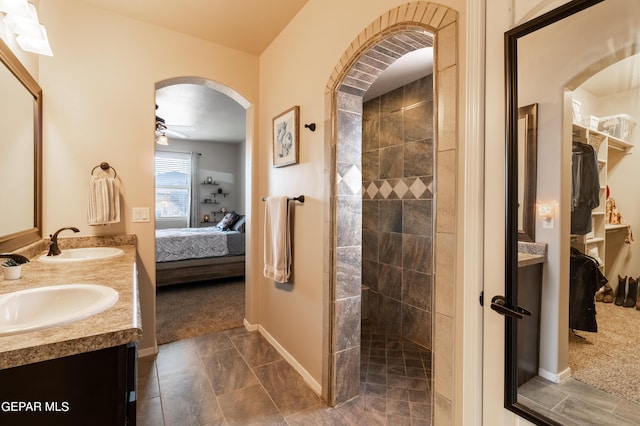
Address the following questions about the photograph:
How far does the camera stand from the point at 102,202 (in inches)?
85.4

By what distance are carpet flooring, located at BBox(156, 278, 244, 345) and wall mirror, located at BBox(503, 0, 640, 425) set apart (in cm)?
279

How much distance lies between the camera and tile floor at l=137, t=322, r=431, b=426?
5.74 feet

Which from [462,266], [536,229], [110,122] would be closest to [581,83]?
[536,229]

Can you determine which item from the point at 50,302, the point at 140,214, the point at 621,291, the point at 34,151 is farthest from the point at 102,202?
the point at 621,291

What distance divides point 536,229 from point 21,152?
8.77 feet

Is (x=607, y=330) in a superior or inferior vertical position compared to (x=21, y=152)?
inferior

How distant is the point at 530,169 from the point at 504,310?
0.47 m

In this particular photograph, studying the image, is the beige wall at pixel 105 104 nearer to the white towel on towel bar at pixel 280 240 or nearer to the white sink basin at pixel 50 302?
the white towel on towel bar at pixel 280 240

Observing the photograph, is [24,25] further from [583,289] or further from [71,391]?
[583,289]

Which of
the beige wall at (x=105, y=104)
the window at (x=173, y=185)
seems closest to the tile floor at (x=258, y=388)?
the beige wall at (x=105, y=104)

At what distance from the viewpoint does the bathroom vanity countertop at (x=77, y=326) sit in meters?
0.67

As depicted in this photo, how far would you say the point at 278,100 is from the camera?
2566mm

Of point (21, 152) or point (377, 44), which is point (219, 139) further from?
point (377, 44)

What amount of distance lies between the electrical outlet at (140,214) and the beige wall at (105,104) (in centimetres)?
4
